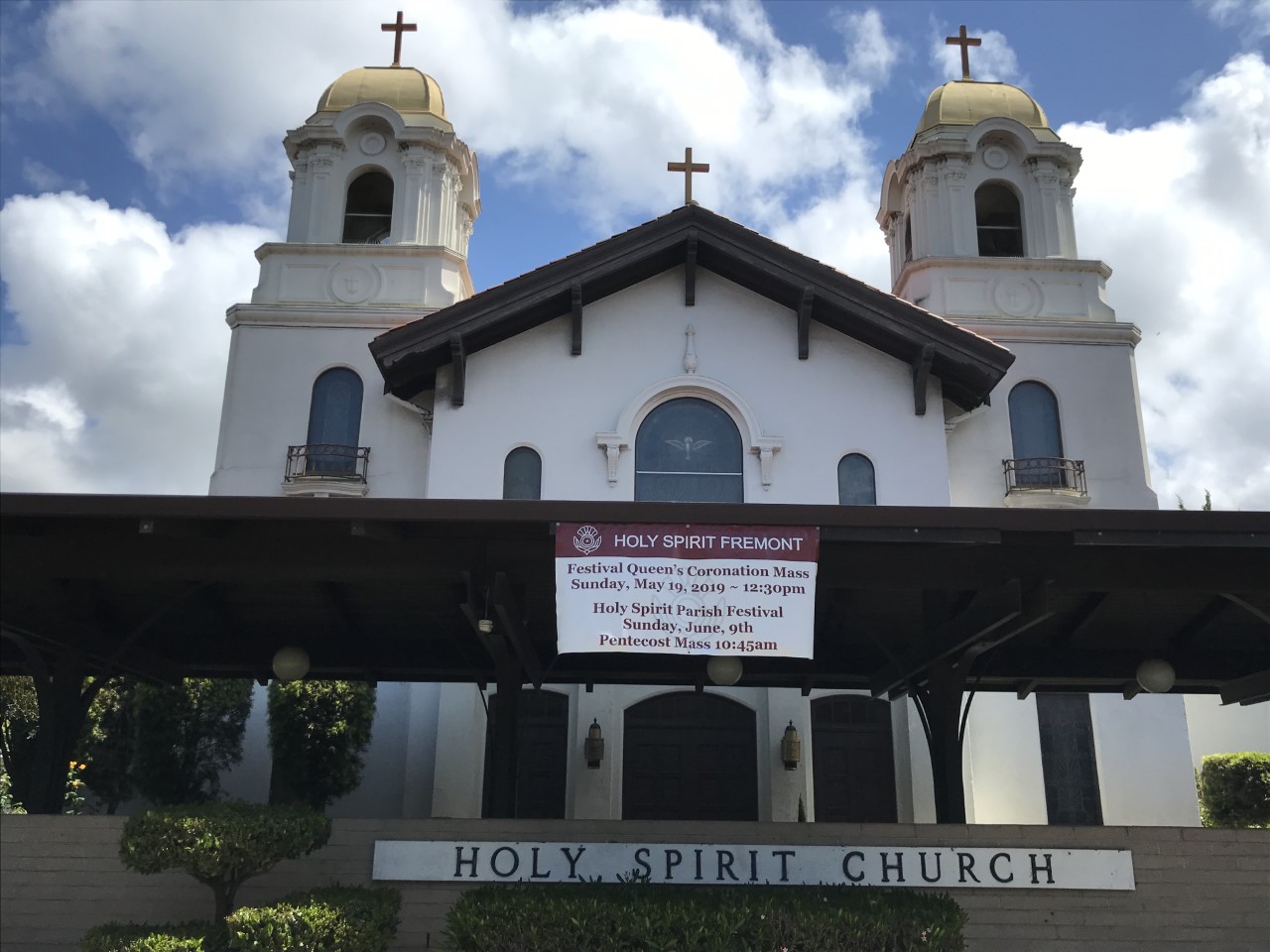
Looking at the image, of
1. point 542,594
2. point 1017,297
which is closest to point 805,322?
point 1017,297

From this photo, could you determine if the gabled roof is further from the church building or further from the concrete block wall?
the concrete block wall

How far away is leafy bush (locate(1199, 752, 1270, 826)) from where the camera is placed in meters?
22.0

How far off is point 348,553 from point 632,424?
8.33 m

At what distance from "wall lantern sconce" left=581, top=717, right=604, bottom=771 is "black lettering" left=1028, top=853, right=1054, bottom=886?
8348 millimetres

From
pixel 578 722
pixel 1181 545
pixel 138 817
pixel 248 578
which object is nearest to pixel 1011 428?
pixel 578 722

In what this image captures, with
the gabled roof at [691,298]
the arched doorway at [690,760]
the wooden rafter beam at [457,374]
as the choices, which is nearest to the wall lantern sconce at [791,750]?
the arched doorway at [690,760]

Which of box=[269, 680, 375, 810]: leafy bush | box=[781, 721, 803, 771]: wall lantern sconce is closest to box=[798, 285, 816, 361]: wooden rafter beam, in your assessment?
box=[781, 721, 803, 771]: wall lantern sconce

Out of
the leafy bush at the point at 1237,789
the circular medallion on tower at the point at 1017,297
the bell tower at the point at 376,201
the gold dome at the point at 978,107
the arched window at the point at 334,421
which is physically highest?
the gold dome at the point at 978,107

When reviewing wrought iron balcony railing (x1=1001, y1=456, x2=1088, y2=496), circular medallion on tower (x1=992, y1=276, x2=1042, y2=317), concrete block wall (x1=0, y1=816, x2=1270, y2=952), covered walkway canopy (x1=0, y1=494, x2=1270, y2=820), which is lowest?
concrete block wall (x1=0, y1=816, x2=1270, y2=952)

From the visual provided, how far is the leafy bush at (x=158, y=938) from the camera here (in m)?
9.06

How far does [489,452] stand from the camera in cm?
1847

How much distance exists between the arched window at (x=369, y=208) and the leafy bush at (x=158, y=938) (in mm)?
17104

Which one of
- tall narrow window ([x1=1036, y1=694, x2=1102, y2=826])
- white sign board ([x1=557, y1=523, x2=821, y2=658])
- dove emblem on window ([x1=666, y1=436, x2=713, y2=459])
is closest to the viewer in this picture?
white sign board ([x1=557, y1=523, x2=821, y2=658])

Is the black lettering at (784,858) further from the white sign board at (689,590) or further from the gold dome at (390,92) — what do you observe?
the gold dome at (390,92)
